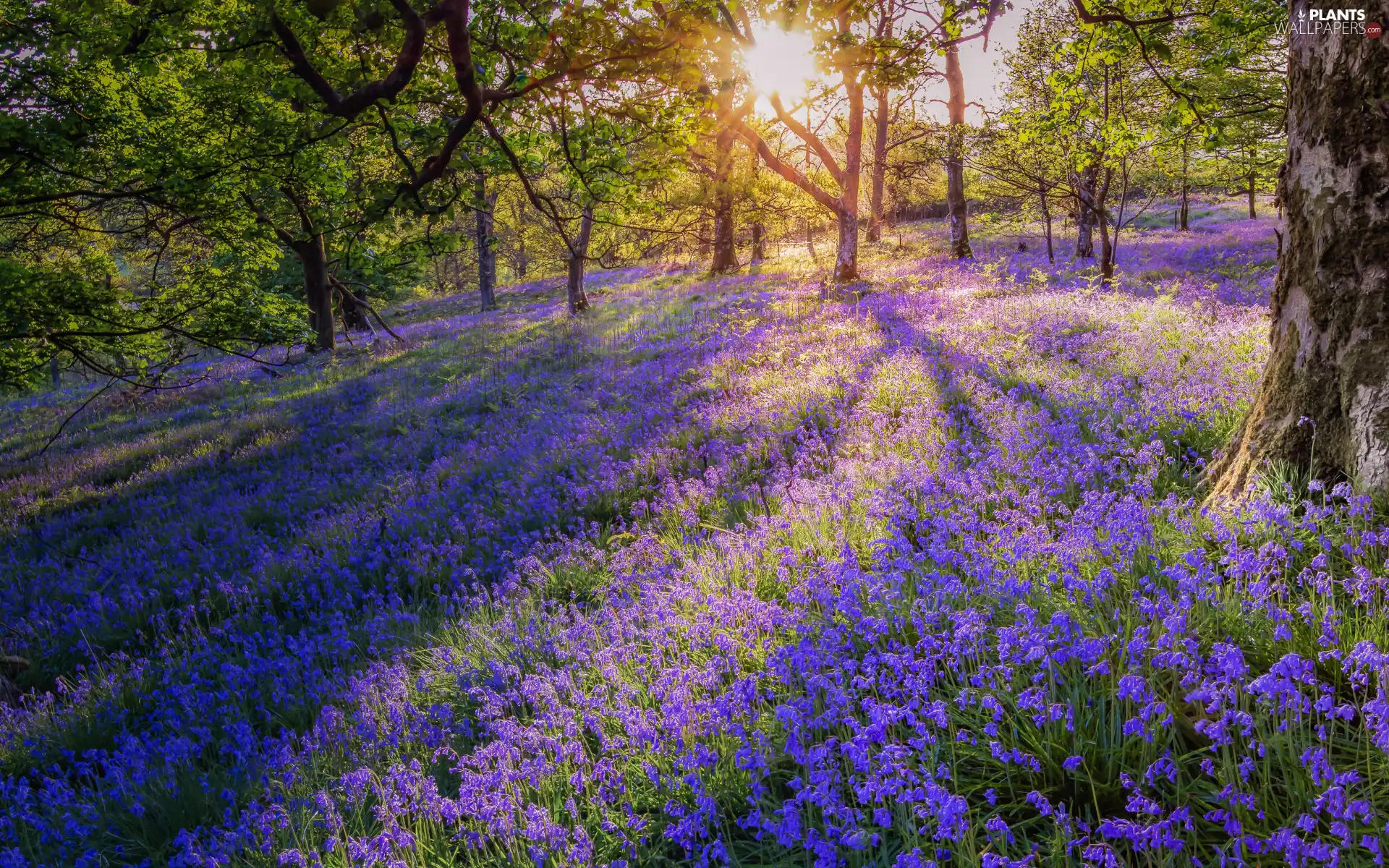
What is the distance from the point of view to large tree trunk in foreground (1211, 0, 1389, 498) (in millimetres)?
2877

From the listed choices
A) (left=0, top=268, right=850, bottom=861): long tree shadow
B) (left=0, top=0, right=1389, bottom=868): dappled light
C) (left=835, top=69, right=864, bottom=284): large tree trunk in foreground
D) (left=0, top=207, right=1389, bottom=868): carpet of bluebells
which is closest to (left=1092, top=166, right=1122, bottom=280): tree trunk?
(left=0, top=0, right=1389, bottom=868): dappled light

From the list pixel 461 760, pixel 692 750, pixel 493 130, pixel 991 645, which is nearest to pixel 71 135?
pixel 493 130

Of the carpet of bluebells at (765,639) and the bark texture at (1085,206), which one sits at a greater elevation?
the bark texture at (1085,206)

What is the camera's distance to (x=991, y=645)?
2588 millimetres

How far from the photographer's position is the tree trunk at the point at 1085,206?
53.8 ft

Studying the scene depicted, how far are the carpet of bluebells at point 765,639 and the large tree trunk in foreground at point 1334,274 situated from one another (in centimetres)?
28

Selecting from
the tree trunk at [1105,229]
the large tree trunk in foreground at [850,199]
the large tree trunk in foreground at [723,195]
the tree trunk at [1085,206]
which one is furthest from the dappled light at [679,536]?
the large tree trunk in foreground at [850,199]

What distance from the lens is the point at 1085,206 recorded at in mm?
17656

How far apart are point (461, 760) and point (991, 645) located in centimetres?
217

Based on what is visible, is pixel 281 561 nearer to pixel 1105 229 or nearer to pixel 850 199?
pixel 850 199

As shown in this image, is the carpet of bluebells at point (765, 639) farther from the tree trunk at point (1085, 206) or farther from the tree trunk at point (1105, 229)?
the tree trunk at point (1085, 206)

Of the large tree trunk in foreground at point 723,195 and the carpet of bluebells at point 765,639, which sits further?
the large tree trunk in foreground at point 723,195

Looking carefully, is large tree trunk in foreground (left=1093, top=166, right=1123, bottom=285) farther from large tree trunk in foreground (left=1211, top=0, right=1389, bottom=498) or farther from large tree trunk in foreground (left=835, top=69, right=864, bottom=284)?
large tree trunk in foreground (left=1211, top=0, right=1389, bottom=498)

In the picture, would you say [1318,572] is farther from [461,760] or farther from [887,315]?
[887,315]
